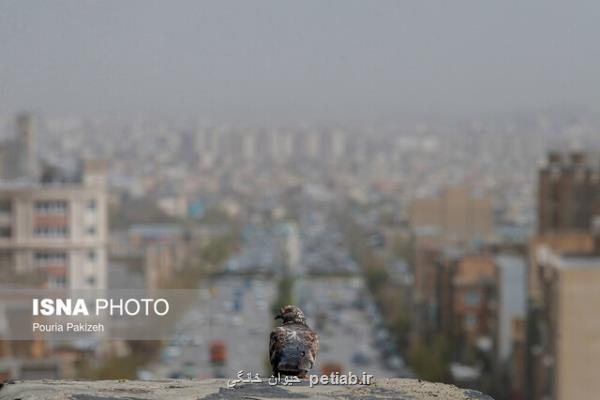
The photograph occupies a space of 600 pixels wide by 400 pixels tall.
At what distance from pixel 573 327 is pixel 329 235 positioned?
12.6 ft

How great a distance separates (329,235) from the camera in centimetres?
1093

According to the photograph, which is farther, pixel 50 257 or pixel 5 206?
pixel 5 206

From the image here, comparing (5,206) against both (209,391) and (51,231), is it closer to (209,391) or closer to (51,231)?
(51,231)

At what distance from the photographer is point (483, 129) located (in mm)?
10305

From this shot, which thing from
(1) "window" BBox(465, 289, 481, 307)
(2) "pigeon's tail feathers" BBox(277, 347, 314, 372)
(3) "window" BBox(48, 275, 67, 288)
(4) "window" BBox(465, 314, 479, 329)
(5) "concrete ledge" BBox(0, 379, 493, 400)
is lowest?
(4) "window" BBox(465, 314, 479, 329)

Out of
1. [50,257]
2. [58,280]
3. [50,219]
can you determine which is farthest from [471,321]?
[58,280]

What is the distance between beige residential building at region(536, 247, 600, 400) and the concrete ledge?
6288 mm

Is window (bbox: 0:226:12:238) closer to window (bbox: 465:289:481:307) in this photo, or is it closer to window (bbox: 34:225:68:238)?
window (bbox: 34:225:68:238)

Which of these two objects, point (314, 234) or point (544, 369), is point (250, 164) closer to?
point (314, 234)

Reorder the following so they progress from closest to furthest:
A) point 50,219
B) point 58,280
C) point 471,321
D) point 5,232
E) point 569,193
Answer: point 58,280, point 50,219, point 5,232, point 569,193, point 471,321

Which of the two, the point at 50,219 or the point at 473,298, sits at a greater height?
the point at 50,219

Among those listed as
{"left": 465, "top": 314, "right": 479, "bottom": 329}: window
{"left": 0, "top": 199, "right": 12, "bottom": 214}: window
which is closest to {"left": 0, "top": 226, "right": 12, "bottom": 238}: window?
{"left": 0, "top": 199, "right": 12, "bottom": 214}: window

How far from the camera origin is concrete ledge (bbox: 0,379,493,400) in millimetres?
872

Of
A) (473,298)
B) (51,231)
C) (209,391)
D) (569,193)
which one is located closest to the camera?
(209,391)
